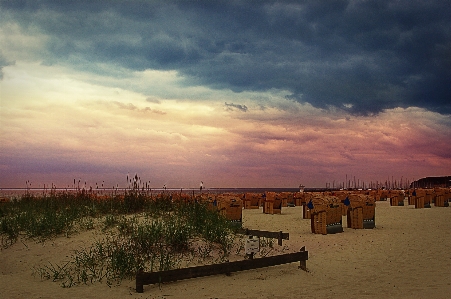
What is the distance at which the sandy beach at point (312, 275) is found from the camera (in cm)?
891

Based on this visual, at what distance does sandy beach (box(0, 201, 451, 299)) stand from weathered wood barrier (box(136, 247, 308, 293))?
0.84 feet

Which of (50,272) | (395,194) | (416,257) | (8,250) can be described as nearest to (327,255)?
(416,257)

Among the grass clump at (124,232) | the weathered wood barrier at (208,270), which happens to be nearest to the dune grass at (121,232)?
the grass clump at (124,232)

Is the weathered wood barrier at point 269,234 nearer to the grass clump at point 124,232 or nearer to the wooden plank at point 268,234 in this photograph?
the wooden plank at point 268,234

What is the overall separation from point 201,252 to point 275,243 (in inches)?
138

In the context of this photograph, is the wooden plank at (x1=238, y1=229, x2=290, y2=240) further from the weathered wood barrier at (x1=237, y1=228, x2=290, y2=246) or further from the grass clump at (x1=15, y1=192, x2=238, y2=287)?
the grass clump at (x1=15, y1=192, x2=238, y2=287)

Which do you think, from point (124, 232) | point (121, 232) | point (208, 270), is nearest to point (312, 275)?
point (208, 270)

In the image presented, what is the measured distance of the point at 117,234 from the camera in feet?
42.8

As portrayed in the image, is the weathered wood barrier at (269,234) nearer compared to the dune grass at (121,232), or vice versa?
the dune grass at (121,232)

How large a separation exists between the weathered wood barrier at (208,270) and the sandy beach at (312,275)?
0.84 feet

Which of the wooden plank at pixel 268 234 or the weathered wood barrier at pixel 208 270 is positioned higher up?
the wooden plank at pixel 268 234

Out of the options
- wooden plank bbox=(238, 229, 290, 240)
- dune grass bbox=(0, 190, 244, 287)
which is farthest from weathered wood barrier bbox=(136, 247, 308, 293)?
wooden plank bbox=(238, 229, 290, 240)

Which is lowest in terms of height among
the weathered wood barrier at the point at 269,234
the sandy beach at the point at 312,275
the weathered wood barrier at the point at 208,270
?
the sandy beach at the point at 312,275

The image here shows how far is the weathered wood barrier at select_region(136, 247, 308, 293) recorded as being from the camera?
8.84 metres
